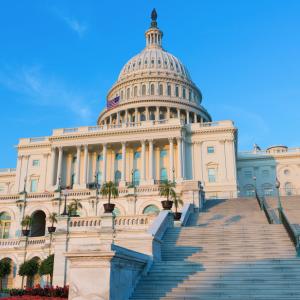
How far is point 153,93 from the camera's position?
106000 millimetres

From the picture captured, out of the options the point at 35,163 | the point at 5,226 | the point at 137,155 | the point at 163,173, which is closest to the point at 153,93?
the point at 137,155

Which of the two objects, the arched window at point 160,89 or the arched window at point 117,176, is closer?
the arched window at point 117,176

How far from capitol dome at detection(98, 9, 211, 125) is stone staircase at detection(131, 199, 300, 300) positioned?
242 ft

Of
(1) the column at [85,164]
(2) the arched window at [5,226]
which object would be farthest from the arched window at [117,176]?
(2) the arched window at [5,226]

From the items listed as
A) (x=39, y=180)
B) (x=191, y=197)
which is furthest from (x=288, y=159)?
(x=191, y=197)

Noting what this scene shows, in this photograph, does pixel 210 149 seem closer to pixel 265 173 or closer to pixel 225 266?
pixel 265 173

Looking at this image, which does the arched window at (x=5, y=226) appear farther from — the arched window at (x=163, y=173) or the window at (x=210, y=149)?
the window at (x=210, y=149)

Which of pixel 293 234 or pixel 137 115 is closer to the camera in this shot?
pixel 293 234

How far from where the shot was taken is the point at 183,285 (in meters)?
16.8

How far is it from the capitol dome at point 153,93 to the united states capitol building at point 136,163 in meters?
0.27

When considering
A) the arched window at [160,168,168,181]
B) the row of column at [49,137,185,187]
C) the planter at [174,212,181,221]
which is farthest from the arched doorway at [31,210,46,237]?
the planter at [174,212,181,221]

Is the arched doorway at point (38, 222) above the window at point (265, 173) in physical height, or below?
below

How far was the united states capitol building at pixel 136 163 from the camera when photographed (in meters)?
51.0

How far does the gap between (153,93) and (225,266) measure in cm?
8990
